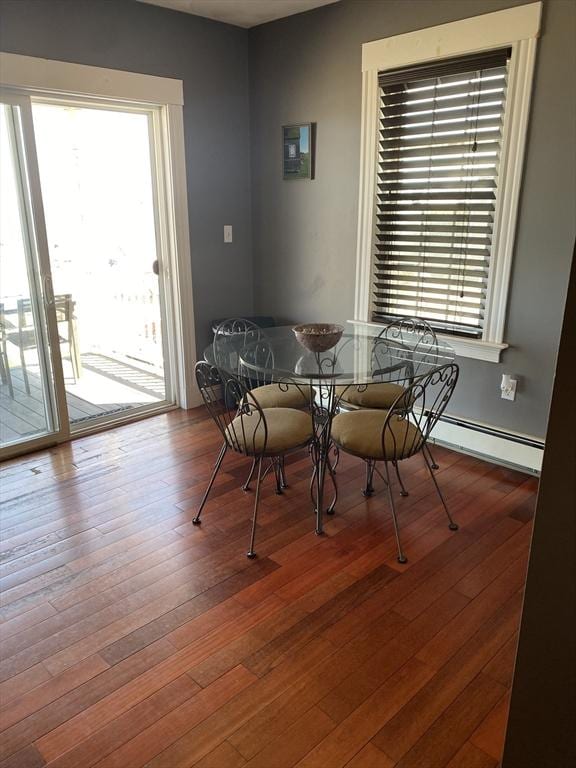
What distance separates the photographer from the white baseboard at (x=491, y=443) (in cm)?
309

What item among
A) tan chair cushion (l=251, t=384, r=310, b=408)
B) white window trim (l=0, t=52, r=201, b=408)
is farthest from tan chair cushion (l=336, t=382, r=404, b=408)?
white window trim (l=0, t=52, r=201, b=408)

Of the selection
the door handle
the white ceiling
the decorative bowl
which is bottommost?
the decorative bowl

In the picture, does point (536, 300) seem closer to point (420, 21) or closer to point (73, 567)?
point (420, 21)

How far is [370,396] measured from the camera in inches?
118

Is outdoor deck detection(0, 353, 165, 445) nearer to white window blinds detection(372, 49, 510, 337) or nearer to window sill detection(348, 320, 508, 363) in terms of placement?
white window blinds detection(372, 49, 510, 337)

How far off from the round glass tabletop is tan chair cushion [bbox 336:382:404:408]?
0.24 metres

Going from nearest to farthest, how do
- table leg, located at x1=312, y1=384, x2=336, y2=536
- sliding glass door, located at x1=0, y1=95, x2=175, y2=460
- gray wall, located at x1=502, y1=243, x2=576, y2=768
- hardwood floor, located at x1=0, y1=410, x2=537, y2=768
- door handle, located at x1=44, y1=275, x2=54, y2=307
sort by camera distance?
gray wall, located at x1=502, y1=243, x2=576, y2=768
hardwood floor, located at x1=0, y1=410, x2=537, y2=768
table leg, located at x1=312, y1=384, x2=336, y2=536
sliding glass door, located at x1=0, y1=95, x2=175, y2=460
door handle, located at x1=44, y1=275, x2=54, y2=307

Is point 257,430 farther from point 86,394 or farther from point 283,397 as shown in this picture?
point 86,394

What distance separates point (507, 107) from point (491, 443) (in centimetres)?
176

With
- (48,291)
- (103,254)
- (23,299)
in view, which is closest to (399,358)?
(48,291)

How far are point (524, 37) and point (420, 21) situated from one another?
0.63m

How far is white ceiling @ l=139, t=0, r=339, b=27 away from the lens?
3342mm

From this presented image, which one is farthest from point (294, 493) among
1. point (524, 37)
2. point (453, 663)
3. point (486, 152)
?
point (524, 37)

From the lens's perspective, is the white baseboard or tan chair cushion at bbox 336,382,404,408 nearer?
tan chair cushion at bbox 336,382,404,408
